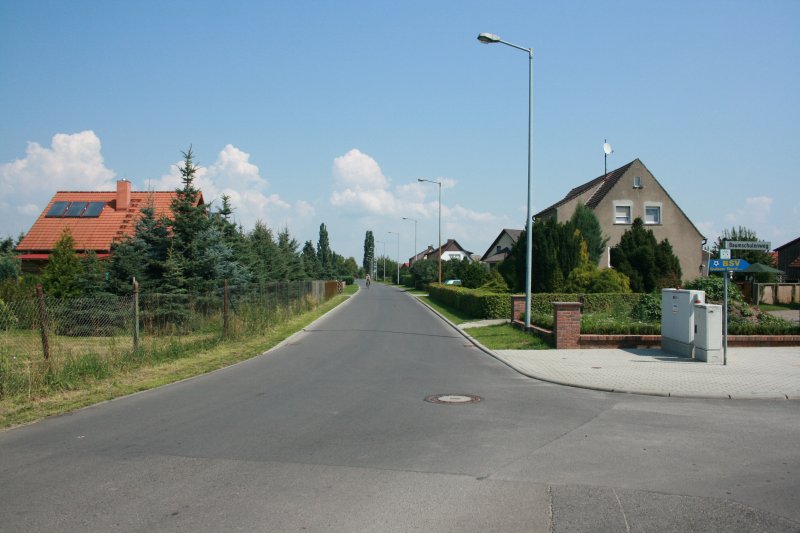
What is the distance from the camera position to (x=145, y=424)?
8.13 meters

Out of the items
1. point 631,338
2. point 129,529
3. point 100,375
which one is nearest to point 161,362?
point 100,375

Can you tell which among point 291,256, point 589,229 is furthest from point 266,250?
point 589,229

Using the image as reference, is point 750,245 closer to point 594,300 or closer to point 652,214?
point 594,300

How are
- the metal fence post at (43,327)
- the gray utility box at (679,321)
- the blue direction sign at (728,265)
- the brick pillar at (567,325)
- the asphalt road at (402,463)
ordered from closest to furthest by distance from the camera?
the asphalt road at (402,463)
the metal fence post at (43,327)
the blue direction sign at (728,265)
the gray utility box at (679,321)
the brick pillar at (567,325)

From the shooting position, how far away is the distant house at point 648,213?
40094 millimetres

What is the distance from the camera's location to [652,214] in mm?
40844

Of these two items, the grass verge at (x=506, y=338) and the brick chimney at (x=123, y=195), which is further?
the brick chimney at (x=123, y=195)

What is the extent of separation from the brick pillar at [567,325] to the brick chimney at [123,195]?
98.7 feet

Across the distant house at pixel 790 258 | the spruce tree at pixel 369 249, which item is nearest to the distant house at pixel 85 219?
the distant house at pixel 790 258

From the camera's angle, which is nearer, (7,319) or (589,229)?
(7,319)

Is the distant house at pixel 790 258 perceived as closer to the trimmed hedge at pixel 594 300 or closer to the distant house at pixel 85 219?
the trimmed hedge at pixel 594 300

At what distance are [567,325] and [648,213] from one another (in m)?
27.4

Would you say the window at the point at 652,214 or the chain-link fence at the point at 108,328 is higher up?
the window at the point at 652,214

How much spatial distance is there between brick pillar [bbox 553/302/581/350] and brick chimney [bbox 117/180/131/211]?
3007 cm
